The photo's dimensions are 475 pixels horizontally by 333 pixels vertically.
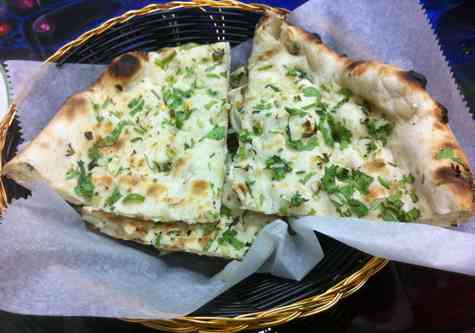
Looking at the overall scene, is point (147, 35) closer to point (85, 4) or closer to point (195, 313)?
point (85, 4)

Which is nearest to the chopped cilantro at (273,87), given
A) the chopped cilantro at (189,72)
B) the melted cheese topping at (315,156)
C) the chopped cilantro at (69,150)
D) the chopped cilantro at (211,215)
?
the melted cheese topping at (315,156)

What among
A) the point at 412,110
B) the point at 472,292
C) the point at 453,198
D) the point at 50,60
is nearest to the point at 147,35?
the point at 50,60

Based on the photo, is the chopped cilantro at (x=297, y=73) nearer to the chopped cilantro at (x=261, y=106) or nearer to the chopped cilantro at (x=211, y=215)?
the chopped cilantro at (x=261, y=106)

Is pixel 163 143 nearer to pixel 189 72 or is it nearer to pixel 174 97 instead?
pixel 174 97

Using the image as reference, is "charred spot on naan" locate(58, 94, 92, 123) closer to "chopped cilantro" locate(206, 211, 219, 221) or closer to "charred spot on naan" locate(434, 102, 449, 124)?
"chopped cilantro" locate(206, 211, 219, 221)

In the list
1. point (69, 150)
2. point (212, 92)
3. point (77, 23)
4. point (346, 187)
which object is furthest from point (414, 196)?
point (77, 23)

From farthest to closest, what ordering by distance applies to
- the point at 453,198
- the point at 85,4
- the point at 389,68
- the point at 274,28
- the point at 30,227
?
the point at 85,4, the point at 274,28, the point at 389,68, the point at 30,227, the point at 453,198
